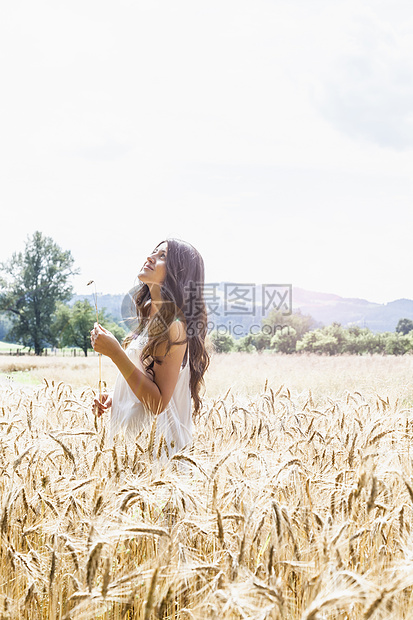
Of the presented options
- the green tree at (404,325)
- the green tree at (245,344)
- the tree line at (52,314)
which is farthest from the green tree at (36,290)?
the green tree at (404,325)

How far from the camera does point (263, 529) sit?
1.52m

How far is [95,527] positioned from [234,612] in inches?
15.4

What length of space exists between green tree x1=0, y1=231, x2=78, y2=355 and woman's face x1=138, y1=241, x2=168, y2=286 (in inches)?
1296

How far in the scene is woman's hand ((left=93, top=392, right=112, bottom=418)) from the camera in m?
2.72

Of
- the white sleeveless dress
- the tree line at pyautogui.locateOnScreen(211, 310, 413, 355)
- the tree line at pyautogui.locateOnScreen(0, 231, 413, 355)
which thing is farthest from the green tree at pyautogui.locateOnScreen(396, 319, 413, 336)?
the white sleeveless dress

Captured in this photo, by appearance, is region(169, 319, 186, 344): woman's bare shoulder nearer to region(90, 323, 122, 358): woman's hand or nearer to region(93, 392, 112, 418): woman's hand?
region(90, 323, 122, 358): woman's hand

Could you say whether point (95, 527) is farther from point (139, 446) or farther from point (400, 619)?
point (400, 619)

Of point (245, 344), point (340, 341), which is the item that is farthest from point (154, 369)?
point (245, 344)

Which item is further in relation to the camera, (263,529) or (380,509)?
(380,509)

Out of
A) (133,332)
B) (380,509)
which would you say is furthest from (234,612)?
(133,332)

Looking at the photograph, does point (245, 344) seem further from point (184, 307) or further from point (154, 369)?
point (154, 369)

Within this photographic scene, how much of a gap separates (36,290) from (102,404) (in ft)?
116

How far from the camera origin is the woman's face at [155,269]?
2777 mm

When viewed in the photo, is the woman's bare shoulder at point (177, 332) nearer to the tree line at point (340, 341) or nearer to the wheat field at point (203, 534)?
the wheat field at point (203, 534)
